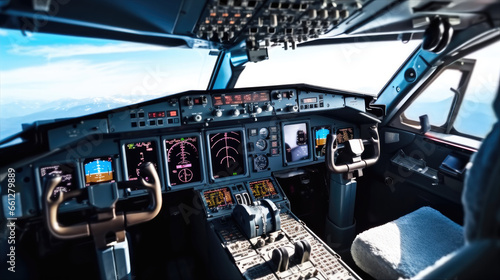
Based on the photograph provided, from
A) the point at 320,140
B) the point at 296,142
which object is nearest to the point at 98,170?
the point at 296,142

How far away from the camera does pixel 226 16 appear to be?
1893mm

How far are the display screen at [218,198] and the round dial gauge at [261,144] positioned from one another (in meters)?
0.59

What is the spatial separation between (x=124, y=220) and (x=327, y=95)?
239cm

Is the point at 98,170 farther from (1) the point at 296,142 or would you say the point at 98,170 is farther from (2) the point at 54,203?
(1) the point at 296,142

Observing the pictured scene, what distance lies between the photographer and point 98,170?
2961mm

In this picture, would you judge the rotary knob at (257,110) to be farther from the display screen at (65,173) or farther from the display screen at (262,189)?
the display screen at (65,173)

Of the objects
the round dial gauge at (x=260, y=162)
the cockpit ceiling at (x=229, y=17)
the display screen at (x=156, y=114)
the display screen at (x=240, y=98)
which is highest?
the cockpit ceiling at (x=229, y=17)

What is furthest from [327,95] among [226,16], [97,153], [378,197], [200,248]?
[97,153]

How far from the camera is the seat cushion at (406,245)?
213 cm

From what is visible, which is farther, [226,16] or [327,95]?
[327,95]

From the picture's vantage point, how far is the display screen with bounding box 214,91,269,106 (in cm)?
313

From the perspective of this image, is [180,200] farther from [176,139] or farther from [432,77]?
[432,77]

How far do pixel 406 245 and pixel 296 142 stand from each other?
1.69 m

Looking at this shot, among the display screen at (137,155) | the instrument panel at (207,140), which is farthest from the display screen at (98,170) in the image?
the display screen at (137,155)
